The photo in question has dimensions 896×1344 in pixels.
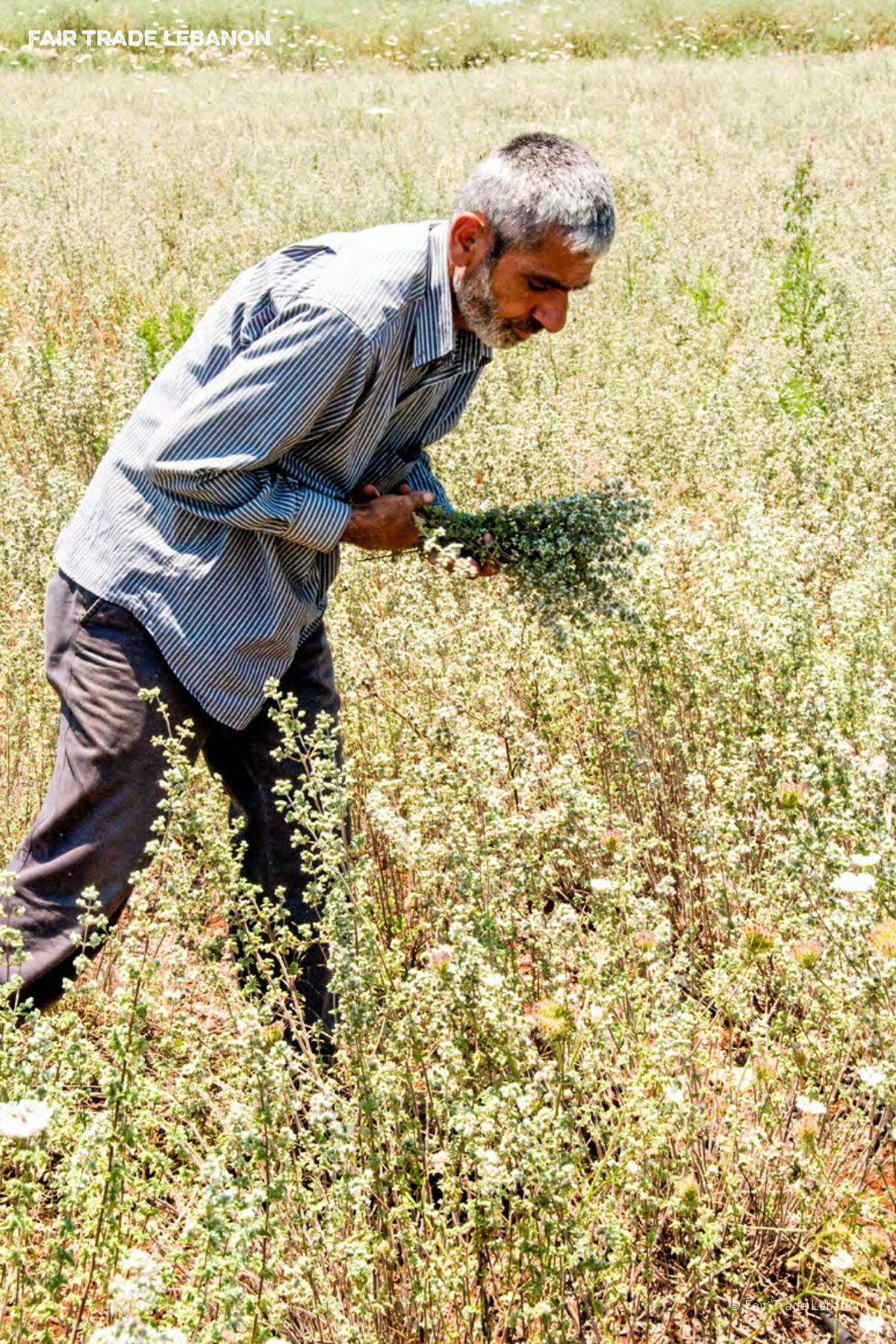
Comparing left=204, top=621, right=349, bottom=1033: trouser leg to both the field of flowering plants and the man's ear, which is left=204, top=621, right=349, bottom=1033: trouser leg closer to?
the field of flowering plants

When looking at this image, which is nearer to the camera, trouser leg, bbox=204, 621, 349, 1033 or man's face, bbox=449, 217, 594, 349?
man's face, bbox=449, 217, 594, 349

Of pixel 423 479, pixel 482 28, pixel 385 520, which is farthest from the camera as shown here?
pixel 482 28

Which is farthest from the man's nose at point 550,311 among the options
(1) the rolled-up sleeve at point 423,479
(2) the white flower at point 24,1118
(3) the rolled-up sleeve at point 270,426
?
(2) the white flower at point 24,1118

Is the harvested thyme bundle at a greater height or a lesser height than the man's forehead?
lesser

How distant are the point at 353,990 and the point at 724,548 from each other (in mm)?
1778

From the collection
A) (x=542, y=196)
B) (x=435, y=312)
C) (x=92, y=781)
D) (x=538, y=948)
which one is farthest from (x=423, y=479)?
(x=538, y=948)

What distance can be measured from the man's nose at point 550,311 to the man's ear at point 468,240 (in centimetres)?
15

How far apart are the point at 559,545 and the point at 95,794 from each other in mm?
1102

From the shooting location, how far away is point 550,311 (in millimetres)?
2662

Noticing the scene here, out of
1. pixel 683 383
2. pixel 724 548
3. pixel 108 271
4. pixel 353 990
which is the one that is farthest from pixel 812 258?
pixel 353 990

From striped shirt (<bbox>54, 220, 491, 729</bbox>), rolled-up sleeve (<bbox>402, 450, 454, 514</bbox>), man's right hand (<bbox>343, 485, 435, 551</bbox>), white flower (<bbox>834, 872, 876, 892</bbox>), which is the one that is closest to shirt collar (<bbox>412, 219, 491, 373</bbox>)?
striped shirt (<bbox>54, 220, 491, 729</bbox>)

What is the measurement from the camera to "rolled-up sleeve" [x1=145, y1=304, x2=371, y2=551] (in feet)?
8.15

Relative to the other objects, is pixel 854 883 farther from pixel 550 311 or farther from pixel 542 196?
pixel 542 196

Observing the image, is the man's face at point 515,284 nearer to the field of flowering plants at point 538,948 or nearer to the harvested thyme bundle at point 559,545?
the harvested thyme bundle at point 559,545
